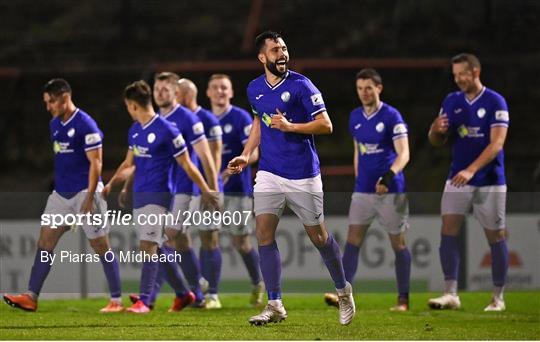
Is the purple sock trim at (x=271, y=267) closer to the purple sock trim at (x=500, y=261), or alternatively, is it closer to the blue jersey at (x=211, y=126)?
the blue jersey at (x=211, y=126)

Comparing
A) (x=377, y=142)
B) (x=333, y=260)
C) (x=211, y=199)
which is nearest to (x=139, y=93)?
(x=211, y=199)

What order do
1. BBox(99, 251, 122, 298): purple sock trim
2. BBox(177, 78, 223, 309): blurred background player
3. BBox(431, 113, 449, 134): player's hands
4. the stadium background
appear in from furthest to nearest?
the stadium background < BBox(177, 78, 223, 309): blurred background player < BBox(431, 113, 449, 134): player's hands < BBox(99, 251, 122, 298): purple sock trim

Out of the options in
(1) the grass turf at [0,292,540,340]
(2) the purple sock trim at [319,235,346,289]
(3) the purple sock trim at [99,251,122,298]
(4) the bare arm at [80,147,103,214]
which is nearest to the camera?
(1) the grass turf at [0,292,540,340]

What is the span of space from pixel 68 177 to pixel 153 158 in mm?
813

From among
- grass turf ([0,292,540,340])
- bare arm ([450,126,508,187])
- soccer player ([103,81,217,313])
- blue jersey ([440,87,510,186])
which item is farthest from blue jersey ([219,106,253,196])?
bare arm ([450,126,508,187])

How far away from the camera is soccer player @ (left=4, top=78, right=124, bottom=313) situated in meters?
11.0

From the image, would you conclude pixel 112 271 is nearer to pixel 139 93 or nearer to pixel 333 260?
pixel 139 93

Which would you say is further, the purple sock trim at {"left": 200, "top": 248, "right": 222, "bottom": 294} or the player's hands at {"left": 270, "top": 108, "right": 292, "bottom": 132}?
the purple sock trim at {"left": 200, "top": 248, "right": 222, "bottom": 294}

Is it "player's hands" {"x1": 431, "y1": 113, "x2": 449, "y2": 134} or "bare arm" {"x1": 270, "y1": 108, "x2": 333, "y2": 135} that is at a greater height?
"player's hands" {"x1": 431, "y1": 113, "x2": 449, "y2": 134}

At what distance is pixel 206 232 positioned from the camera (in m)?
11.9

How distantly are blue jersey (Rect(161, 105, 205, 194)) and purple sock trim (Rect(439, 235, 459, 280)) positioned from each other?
2415mm

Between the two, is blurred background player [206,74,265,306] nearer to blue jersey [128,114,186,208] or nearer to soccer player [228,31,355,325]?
blue jersey [128,114,186,208]

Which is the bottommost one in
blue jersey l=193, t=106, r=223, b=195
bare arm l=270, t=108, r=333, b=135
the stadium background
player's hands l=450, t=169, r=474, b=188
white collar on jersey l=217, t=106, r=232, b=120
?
player's hands l=450, t=169, r=474, b=188

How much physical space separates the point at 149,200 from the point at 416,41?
10156mm
